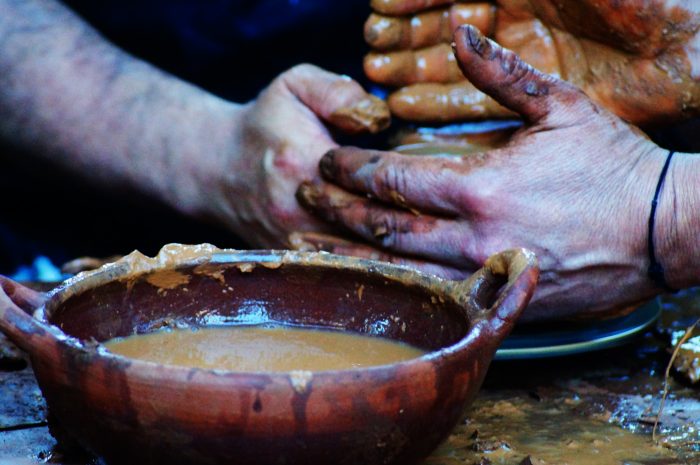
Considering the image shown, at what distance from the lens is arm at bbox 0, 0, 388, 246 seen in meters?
1.84

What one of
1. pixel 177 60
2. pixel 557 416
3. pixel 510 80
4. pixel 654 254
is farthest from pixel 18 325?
pixel 177 60

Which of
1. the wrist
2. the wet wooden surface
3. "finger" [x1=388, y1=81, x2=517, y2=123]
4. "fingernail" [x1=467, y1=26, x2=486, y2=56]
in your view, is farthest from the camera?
the wrist

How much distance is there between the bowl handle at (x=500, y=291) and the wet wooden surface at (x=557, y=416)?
205mm

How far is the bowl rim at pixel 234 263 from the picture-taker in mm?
882

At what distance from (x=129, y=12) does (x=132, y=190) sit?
506 millimetres

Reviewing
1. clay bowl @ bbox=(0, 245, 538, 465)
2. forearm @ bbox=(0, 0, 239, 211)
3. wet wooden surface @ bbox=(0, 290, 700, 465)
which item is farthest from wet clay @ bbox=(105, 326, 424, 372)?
forearm @ bbox=(0, 0, 239, 211)

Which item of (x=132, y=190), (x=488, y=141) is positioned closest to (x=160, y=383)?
(x=488, y=141)

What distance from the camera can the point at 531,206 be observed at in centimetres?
159

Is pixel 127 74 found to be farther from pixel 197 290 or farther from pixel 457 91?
pixel 197 290

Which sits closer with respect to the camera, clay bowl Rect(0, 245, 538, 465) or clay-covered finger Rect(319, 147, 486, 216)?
clay bowl Rect(0, 245, 538, 465)

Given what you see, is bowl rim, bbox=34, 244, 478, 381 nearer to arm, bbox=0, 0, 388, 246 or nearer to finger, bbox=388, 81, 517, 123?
arm, bbox=0, 0, 388, 246

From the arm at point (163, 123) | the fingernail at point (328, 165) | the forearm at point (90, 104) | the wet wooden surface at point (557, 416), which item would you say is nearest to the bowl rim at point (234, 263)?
the wet wooden surface at point (557, 416)

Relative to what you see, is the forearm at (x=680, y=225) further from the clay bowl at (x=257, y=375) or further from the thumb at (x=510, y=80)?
the clay bowl at (x=257, y=375)

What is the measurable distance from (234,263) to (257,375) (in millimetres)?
401
